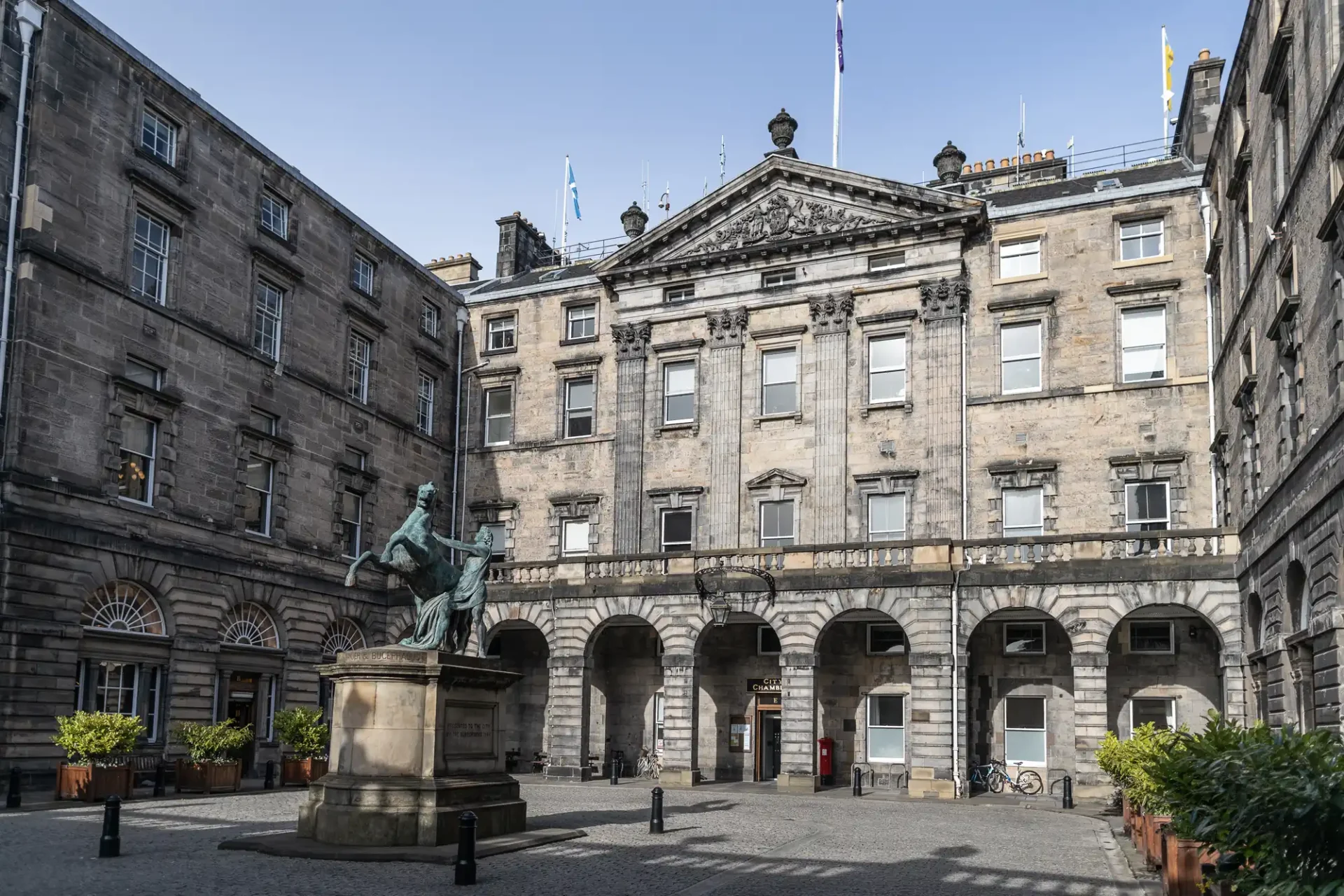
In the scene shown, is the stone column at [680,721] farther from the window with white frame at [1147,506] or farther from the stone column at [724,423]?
the window with white frame at [1147,506]

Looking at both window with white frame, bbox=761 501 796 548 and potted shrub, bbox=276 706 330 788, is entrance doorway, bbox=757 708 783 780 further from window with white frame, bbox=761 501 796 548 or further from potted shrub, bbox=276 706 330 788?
potted shrub, bbox=276 706 330 788

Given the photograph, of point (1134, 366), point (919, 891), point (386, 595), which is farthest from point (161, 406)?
point (1134, 366)

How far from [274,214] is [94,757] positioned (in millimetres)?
16658

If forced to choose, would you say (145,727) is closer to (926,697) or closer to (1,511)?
(1,511)

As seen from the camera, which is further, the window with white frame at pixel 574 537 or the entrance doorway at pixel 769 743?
the window with white frame at pixel 574 537

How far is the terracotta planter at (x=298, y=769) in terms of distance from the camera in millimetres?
29766

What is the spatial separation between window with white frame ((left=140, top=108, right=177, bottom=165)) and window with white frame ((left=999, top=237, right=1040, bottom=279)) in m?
22.8

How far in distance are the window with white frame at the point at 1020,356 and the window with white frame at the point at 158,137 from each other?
2292 centimetres

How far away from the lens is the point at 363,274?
1548 inches

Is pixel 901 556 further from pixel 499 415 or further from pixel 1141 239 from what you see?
pixel 499 415

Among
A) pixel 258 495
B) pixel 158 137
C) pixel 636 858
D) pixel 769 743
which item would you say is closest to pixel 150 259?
pixel 158 137

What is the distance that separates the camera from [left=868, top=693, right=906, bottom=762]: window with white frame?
34.4m

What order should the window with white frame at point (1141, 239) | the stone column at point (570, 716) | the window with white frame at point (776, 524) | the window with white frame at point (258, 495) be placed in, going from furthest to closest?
the window with white frame at point (776, 524) → the stone column at point (570, 716) → the window with white frame at point (1141, 239) → the window with white frame at point (258, 495)

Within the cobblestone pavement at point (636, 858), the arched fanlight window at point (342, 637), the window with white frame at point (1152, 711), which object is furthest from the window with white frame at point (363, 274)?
the window with white frame at point (1152, 711)
